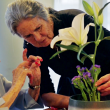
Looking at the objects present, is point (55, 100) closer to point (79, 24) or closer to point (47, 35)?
point (47, 35)

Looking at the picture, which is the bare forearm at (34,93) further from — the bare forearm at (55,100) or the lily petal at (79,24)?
the lily petal at (79,24)

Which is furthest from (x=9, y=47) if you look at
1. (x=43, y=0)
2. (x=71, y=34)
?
(x=71, y=34)

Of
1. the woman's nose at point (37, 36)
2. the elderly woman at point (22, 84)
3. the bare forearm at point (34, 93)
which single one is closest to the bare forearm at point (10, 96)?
the elderly woman at point (22, 84)

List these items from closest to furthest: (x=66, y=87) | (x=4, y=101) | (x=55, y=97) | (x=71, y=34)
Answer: (x=71, y=34) → (x=4, y=101) → (x=55, y=97) → (x=66, y=87)

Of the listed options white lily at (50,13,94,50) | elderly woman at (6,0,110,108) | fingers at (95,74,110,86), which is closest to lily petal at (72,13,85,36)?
white lily at (50,13,94,50)

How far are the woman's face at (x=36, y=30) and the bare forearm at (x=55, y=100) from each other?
36 centimetres

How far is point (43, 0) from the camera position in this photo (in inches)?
83.8

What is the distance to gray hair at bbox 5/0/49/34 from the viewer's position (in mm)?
1228

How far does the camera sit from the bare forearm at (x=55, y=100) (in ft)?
4.14

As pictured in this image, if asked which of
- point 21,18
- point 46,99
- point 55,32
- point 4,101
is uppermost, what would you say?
point 21,18

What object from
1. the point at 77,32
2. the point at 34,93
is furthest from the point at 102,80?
the point at 34,93

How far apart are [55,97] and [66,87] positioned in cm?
19

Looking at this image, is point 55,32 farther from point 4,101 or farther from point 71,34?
point 71,34

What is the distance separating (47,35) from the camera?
4.42 feet
